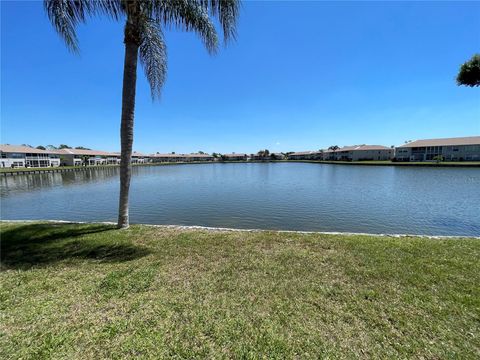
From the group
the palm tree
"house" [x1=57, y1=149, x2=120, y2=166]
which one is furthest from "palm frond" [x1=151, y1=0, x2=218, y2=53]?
"house" [x1=57, y1=149, x2=120, y2=166]

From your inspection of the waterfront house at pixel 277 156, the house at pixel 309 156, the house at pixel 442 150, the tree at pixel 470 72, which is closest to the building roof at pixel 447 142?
the house at pixel 442 150

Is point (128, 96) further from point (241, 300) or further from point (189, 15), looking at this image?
point (241, 300)

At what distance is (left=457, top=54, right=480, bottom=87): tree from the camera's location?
324 inches

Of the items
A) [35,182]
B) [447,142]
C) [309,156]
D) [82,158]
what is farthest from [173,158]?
[447,142]

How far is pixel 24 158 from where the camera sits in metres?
64.3

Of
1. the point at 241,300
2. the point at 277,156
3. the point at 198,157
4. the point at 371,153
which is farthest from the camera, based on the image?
the point at 277,156

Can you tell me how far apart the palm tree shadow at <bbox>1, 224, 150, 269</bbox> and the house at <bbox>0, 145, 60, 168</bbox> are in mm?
76932

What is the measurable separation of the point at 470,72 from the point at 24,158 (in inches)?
3590

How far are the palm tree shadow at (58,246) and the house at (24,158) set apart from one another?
76932 millimetres

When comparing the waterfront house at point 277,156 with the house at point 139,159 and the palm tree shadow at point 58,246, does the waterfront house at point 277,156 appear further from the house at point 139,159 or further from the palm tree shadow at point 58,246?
the palm tree shadow at point 58,246

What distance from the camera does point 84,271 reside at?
4.42 m

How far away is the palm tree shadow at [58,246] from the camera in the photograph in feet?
16.5

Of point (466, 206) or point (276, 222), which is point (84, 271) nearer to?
point (276, 222)

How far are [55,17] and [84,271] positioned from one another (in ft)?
21.7
